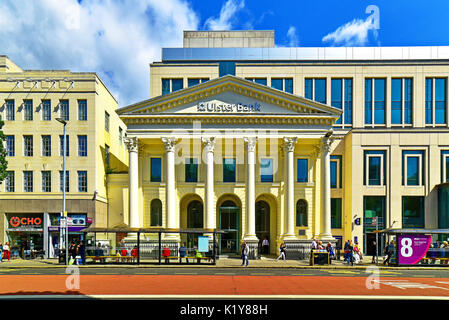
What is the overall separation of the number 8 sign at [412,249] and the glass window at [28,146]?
3528 centimetres

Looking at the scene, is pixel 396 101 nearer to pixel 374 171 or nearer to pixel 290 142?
pixel 374 171

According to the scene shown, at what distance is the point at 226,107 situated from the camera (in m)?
37.7

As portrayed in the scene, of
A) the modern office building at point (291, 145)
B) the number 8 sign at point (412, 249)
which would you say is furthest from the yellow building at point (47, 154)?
the number 8 sign at point (412, 249)

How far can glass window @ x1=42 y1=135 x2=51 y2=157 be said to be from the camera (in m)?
39.8

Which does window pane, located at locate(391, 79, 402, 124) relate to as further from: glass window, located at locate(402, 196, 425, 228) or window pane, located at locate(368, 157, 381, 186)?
glass window, located at locate(402, 196, 425, 228)

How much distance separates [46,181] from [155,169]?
11003 mm

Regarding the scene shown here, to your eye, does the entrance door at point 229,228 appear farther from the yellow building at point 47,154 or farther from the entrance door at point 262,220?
the yellow building at point 47,154

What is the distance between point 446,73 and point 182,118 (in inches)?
1284

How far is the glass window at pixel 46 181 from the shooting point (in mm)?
39406

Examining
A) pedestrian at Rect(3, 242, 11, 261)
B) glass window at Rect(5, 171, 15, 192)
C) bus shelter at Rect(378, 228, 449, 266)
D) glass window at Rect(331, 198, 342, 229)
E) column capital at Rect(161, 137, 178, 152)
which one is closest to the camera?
bus shelter at Rect(378, 228, 449, 266)

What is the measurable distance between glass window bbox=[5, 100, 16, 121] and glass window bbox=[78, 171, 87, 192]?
29.4ft

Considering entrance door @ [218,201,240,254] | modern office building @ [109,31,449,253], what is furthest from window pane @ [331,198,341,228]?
entrance door @ [218,201,240,254]

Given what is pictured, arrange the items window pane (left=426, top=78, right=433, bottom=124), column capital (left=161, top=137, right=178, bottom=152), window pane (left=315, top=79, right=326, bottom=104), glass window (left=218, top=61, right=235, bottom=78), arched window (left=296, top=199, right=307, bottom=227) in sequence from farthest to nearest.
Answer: window pane (left=315, top=79, right=326, bottom=104) → window pane (left=426, top=78, right=433, bottom=124) → glass window (left=218, top=61, right=235, bottom=78) → arched window (left=296, top=199, right=307, bottom=227) → column capital (left=161, top=137, right=178, bottom=152)

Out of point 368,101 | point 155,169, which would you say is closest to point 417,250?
point 368,101
